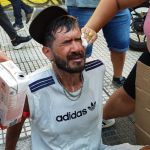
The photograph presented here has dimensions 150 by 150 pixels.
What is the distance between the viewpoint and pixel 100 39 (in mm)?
5270

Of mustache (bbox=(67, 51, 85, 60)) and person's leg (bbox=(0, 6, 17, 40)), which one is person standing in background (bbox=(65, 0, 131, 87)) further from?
person's leg (bbox=(0, 6, 17, 40))

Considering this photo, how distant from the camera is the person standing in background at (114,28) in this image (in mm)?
3006

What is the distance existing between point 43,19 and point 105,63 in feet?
7.92

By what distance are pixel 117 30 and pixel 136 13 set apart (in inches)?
59.6

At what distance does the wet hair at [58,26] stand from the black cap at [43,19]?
0.07ft

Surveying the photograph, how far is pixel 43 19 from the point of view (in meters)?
1.90

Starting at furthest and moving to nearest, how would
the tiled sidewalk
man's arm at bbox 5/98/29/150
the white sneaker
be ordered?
the white sneaker
the tiled sidewalk
man's arm at bbox 5/98/29/150

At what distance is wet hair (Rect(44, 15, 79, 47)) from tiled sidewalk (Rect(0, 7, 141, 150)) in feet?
3.49

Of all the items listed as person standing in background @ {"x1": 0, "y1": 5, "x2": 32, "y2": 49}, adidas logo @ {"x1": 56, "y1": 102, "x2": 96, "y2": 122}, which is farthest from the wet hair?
person standing in background @ {"x1": 0, "y1": 5, "x2": 32, "y2": 49}

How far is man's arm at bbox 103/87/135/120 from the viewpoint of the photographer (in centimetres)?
252

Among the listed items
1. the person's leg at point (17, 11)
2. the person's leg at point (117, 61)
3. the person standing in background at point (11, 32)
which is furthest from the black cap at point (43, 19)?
the person's leg at point (17, 11)

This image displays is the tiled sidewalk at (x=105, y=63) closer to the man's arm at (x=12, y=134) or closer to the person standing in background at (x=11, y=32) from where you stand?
the person standing in background at (x=11, y=32)

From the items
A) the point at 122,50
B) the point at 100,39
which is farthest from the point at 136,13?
the point at 122,50

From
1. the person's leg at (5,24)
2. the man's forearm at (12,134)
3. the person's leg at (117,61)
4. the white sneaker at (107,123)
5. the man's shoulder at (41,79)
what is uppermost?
the man's shoulder at (41,79)
